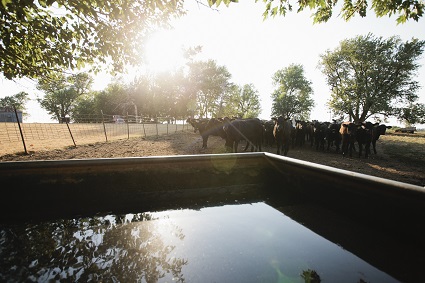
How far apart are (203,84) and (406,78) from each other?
3147cm

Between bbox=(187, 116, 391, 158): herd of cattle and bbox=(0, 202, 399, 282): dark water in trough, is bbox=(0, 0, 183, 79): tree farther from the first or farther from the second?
bbox=(187, 116, 391, 158): herd of cattle

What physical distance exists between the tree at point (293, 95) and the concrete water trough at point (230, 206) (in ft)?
171

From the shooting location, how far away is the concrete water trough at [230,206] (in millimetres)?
1743

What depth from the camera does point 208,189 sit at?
3.56 m

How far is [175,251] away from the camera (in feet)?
6.77

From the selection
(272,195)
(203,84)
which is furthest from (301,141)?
(203,84)

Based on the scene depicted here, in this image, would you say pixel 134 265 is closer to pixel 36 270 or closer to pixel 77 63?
pixel 36 270

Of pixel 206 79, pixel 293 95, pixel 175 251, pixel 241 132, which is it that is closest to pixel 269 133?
pixel 241 132

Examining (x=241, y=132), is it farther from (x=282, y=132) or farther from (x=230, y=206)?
(x=230, y=206)

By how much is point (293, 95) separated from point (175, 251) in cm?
5794

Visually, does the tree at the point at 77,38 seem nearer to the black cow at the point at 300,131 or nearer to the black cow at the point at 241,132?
the black cow at the point at 241,132

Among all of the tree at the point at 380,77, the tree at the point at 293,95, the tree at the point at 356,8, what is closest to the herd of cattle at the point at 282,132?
the tree at the point at 356,8

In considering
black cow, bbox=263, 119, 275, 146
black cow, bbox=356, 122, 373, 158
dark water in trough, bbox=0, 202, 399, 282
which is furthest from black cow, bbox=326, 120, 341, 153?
dark water in trough, bbox=0, 202, 399, 282

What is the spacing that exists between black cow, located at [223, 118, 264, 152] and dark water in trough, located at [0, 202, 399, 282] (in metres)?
8.55
